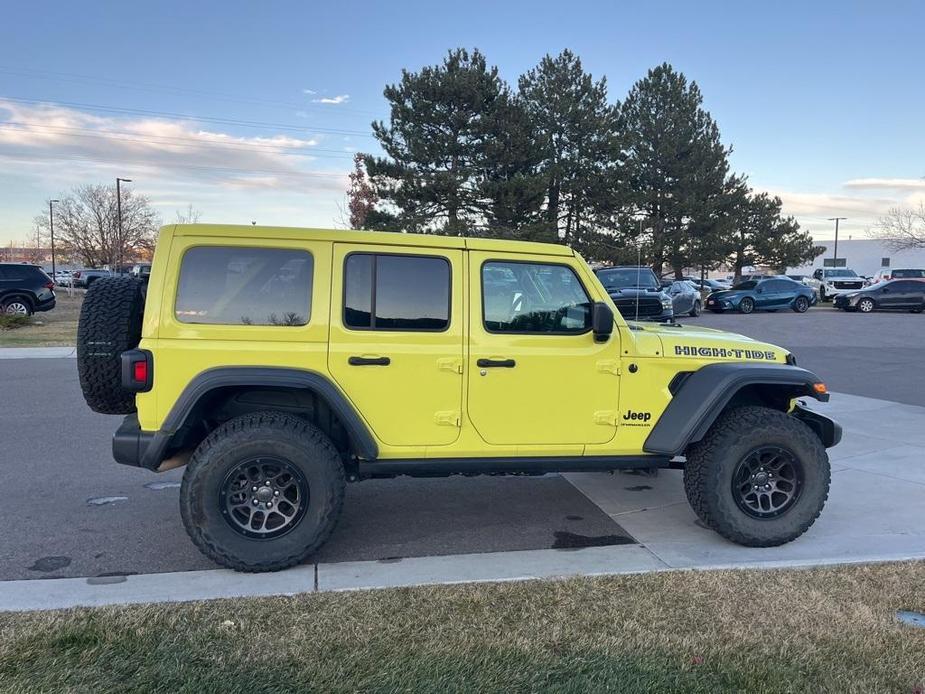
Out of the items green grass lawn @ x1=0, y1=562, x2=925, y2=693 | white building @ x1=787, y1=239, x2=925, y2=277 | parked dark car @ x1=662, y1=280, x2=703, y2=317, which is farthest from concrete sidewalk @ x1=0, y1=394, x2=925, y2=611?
white building @ x1=787, y1=239, x2=925, y2=277

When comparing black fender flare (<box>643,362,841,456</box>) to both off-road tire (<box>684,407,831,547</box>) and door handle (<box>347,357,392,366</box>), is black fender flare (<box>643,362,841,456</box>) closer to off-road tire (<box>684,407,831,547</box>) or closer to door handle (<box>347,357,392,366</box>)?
off-road tire (<box>684,407,831,547</box>)

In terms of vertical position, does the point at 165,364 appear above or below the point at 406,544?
above

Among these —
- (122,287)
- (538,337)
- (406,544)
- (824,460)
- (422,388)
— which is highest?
(122,287)

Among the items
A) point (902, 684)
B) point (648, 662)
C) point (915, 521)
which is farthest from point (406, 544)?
point (915, 521)

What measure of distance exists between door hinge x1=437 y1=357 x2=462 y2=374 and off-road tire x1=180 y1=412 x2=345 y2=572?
0.79 metres

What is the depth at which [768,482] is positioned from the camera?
14.4 feet

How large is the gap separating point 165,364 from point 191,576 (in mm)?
1215

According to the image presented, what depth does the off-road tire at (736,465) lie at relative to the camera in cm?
428

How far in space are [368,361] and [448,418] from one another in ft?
1.95

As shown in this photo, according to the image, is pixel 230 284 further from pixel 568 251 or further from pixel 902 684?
pixel 902 684

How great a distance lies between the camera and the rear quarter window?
3.88 meters

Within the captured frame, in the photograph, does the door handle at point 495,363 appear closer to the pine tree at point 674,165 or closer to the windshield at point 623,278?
the windshield at point 623,278

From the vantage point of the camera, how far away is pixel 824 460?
4.36m

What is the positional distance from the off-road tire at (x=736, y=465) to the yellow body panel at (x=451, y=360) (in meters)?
0.40
